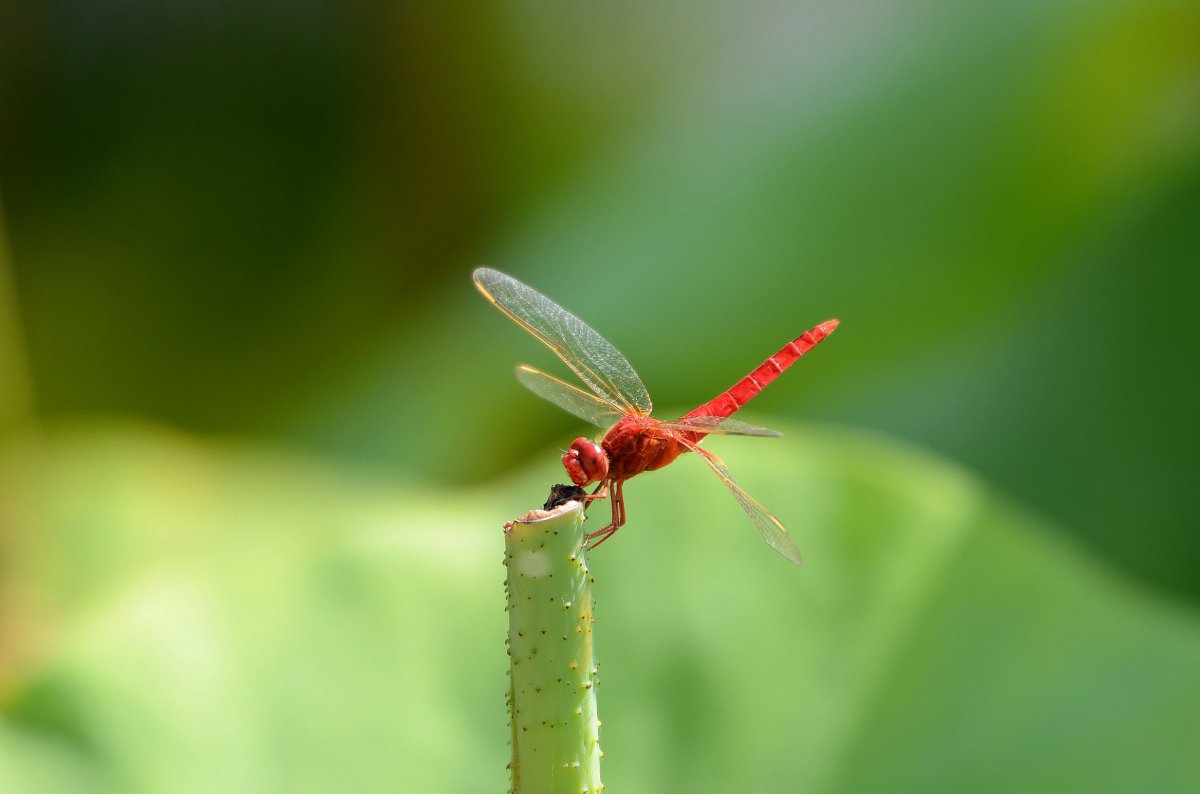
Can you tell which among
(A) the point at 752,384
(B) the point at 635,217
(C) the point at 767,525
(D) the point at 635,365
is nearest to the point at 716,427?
(C) the point at 767,525

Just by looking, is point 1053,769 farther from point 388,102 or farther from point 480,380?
point 388,102

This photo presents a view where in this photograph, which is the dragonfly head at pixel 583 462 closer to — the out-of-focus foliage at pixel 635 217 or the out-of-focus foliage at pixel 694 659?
the out-of-focus foliage at pixel 694 659

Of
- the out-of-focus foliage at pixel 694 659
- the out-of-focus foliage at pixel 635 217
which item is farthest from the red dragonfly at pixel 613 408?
the out-of-focus foliage at pixel 635 217

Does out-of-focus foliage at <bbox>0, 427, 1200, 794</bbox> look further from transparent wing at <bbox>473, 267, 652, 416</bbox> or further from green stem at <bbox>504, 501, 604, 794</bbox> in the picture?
green stem at <bbox>504, 501, 604, 794</bbox>

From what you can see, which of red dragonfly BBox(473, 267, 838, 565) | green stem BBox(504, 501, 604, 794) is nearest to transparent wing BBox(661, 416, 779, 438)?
red dragonfly BBox(473, 267, 838, 565)

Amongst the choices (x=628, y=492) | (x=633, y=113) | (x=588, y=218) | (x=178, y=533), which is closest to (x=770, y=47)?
(x=633, y=113)
